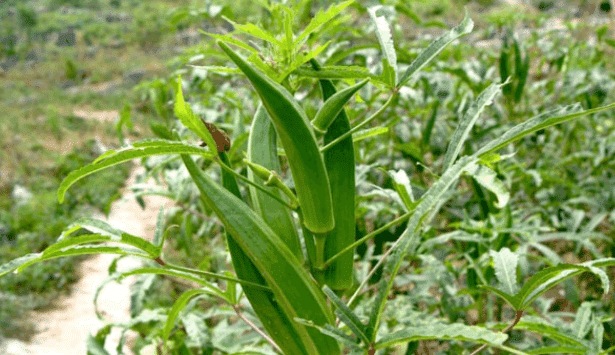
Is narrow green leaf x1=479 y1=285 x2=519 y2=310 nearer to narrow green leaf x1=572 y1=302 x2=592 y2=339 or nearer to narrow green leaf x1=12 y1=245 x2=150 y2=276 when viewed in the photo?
narrow green leaf x1=12 y1=245 x2=150 y2=276

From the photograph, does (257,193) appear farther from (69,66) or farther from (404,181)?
(69,66)

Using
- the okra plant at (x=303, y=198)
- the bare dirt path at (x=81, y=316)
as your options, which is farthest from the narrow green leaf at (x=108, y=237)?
the bare dirt path at (x=81, y=316)

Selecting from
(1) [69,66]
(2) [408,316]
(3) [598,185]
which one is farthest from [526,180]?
(1) [69,66]

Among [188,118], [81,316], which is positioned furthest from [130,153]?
[81,316]

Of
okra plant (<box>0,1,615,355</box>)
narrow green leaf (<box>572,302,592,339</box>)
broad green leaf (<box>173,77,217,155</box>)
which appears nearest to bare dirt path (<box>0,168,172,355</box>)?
narrow green leaf (<box>572,302,592,339</box>)

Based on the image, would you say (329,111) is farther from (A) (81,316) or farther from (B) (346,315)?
(A) (81,316)

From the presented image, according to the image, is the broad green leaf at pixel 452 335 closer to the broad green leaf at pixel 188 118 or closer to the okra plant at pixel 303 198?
the okra plant at pixel 303 198
